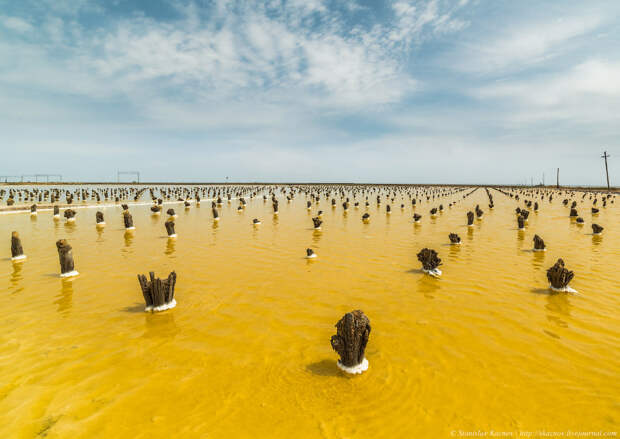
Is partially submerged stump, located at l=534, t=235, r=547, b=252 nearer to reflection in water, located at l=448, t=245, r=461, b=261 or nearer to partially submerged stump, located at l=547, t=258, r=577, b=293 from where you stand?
reflection in water, located at l=448, t=245, r=461, b=261

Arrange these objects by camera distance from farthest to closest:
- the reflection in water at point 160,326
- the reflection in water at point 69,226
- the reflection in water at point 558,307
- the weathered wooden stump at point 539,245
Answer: the reflection in water at point 69,226 < the weathered wooden stump at point 539,245 < the reflection in water at point 558,307 < the reflection in water at point 160,326

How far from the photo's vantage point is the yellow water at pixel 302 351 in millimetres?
4148

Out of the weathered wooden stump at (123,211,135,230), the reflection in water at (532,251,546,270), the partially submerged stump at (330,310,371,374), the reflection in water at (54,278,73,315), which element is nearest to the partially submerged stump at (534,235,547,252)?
the reflection in water at (532,251,546,270)

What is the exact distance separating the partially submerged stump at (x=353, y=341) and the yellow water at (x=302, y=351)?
177 mm

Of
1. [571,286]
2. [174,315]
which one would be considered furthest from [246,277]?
[571,286]

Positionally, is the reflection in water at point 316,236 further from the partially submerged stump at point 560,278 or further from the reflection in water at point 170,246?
the partially submerged stump at point 560,278

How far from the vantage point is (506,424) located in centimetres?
402

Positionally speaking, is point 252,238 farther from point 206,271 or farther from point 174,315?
point 174,315

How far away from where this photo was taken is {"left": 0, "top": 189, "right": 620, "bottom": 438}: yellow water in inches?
163

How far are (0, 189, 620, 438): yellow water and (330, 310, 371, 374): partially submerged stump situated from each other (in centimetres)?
18

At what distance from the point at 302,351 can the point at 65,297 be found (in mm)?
7271

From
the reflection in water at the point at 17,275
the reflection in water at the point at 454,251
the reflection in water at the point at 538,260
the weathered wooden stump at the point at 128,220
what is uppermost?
the weathered wooden stump at the point at 128,220

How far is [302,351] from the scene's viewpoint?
19.1 feet

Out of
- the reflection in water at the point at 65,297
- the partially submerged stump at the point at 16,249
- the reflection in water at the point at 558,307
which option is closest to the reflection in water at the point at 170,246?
the reflection in water at the point at 65,297
